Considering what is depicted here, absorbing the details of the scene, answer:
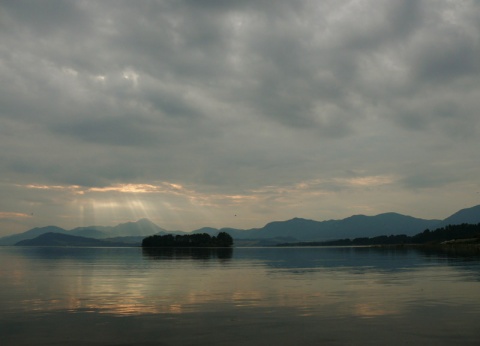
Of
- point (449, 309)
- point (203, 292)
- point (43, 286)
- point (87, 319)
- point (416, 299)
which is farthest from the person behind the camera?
point (43, 286)

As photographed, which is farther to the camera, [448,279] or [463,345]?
[448,279]

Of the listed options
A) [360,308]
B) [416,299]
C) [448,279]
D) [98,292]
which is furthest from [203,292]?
[448,279]

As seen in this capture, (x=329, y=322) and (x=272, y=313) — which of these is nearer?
(x=329, y=322)

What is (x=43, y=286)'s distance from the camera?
182 feet

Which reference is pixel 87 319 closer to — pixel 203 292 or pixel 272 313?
pixel 272 313

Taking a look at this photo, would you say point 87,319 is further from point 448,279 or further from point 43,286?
point 448,279

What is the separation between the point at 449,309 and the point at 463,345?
12370 millimetres

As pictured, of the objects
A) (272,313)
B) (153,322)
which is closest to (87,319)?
(153,322)

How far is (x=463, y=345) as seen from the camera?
80.5 ft

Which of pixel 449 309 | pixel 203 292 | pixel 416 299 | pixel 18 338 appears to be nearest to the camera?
pixel 18 338

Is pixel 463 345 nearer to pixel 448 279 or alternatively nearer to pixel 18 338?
pixel 18 338

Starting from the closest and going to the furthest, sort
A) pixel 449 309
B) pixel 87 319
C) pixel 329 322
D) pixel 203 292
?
pixel 329 322 < pixel 87 319 < pixel 449 309 < pixel 203 292

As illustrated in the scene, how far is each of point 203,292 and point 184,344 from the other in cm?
2386

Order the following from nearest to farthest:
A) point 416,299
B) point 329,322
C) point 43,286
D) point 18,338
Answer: point 18,338 → point 329,322 → point 416,299 → point 43,286
